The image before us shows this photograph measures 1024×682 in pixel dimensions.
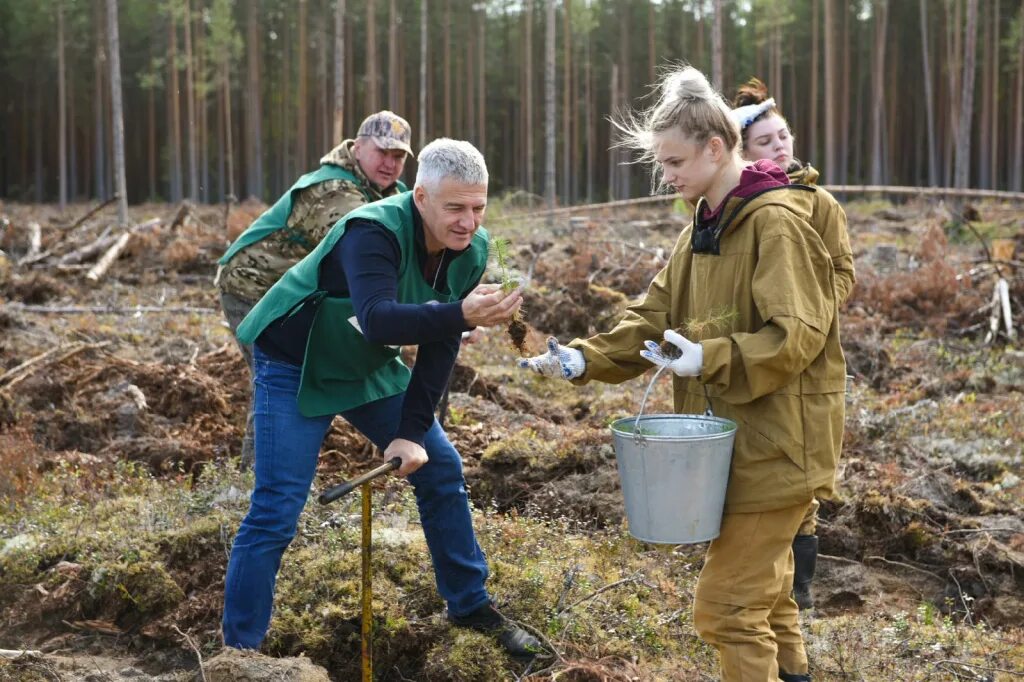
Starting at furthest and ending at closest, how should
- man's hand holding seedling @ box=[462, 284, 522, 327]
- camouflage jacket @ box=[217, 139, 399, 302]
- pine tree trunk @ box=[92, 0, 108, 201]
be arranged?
pine tree trunk @ box=[92, 0, 108, 201], camouflage jacket @ box=[217, 139, 399, 302], man's hand holding seedling @ box=[462, 284, 522, 327]

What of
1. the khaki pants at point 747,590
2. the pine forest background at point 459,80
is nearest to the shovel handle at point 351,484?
the khaki pants at point 747,590

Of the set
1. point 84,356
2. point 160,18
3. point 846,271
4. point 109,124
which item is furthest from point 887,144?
point 846,271

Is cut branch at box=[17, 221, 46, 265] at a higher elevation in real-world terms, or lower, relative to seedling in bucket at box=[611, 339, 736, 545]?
higher

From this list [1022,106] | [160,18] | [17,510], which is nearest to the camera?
[17,510]

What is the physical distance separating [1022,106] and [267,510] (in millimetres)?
39905

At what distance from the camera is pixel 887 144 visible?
42.9 m

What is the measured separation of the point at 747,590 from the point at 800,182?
1597 mm

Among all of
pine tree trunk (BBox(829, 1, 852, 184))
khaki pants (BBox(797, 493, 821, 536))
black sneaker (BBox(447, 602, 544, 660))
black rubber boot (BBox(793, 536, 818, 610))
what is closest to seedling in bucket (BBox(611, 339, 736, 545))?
black sneaker (BBox(447, 602, 544, 660))

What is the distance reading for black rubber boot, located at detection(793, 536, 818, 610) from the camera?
4.57m

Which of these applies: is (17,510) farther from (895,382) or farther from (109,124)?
(109,124)

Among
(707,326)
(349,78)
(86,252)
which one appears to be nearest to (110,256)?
(86,252)

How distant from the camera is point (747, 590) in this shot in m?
3.04

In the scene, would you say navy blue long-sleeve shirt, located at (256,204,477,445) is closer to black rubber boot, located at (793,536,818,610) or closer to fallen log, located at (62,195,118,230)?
black rubber boot, located at (793,536,818,610)

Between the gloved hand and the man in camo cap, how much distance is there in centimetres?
187
